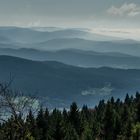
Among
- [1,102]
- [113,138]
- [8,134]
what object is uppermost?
[1,102]

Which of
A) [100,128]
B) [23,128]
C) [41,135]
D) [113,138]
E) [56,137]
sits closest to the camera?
[23,128]

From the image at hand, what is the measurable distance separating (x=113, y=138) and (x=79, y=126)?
1524 centimetres

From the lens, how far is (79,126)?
110312 mm

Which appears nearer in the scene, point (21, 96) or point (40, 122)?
point (21, 96)

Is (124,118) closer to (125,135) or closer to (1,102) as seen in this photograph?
(125,135)

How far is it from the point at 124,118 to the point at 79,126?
35.3ft

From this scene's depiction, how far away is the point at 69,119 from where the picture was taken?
369 feet

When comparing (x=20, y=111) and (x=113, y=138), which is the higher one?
(x=20, y=111)

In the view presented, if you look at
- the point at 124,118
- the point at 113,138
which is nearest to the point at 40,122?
the point at 113,138

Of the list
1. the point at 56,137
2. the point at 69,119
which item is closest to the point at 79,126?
the point at 69,119

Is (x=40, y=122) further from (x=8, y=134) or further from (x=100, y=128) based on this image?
(x=8, y=134)

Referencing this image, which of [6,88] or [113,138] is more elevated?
[6,88]

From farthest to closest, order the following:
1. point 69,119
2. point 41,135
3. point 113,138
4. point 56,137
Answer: point 69,119, point 113,138, point 41,135, point 56,137

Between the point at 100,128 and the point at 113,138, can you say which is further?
the point at 100,128
